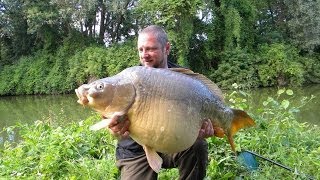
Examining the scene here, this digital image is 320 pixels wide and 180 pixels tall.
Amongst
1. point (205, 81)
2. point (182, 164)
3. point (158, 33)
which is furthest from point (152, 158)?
point (158, 33)

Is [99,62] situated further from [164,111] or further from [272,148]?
[164,111]

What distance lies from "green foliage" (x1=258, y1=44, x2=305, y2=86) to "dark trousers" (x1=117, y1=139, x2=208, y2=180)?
61.9 feet

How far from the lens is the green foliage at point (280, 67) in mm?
21188

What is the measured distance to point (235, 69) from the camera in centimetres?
2175

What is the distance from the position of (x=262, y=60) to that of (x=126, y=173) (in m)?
20.4

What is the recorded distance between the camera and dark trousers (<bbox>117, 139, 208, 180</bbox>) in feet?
9.43

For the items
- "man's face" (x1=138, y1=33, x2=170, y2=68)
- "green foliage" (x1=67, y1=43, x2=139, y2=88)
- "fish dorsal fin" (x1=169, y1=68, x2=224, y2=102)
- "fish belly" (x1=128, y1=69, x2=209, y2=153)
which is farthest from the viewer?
"green foliage" (x1=67, y1=43, x2=139, y2=88)

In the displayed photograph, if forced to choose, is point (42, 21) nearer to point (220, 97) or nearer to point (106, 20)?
point (106, 20)

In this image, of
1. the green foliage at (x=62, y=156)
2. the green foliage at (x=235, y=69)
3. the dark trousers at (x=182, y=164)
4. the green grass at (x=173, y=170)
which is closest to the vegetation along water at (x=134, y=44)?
the green foliage at (x=235, y=69)

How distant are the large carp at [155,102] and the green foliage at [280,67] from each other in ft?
63.8

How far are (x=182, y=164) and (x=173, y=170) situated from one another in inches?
30.2

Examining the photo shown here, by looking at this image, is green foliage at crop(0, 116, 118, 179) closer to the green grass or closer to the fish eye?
the green grass

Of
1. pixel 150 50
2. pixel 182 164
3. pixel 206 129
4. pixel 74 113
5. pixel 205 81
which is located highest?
pixel 150 50

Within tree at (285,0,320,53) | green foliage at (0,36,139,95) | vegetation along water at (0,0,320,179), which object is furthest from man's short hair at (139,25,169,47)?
green foliage at (0,36,139,95)
